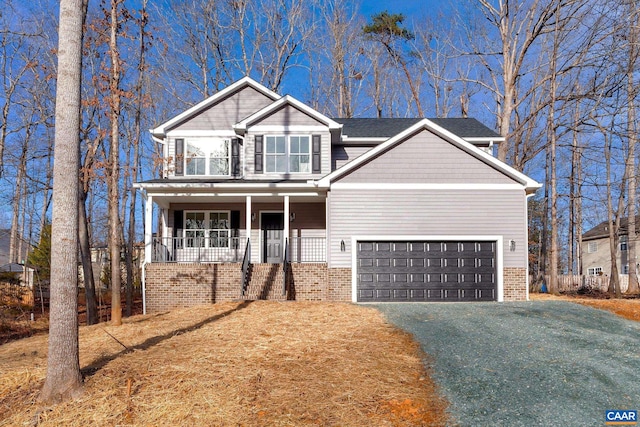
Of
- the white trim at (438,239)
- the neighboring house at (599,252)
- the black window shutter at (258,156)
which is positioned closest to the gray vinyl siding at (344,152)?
the black window shutter at (258,156)

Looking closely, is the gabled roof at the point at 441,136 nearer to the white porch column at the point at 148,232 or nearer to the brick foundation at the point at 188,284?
the brick foundation at the point at 188,284

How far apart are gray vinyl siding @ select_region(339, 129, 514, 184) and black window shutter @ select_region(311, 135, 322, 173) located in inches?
85.5

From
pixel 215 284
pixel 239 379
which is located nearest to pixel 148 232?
pixel 215 284

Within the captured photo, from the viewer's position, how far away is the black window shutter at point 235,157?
15.7 meters

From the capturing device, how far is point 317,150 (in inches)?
600

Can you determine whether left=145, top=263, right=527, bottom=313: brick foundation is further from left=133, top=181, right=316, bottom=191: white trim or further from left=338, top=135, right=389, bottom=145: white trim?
left=338, top=135, right=389, bottom=145: white trim

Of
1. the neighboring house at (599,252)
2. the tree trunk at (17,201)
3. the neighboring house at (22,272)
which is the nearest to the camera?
the neighboring house at (22,272)

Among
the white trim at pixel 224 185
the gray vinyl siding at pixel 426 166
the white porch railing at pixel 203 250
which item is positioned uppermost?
the gray vinyl siding at pixel 426 166

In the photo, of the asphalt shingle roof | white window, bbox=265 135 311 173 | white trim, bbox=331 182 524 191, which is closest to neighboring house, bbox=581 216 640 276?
the asphalt shingle roof

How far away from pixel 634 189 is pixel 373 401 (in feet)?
72.0

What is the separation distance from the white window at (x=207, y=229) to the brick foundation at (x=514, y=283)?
29.6 feet

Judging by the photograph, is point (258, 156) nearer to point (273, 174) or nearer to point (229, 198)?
point (273, 174)

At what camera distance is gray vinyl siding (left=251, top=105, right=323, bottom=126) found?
15.3 metres

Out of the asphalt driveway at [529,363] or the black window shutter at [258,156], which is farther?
the black window shutter at [258,156]
